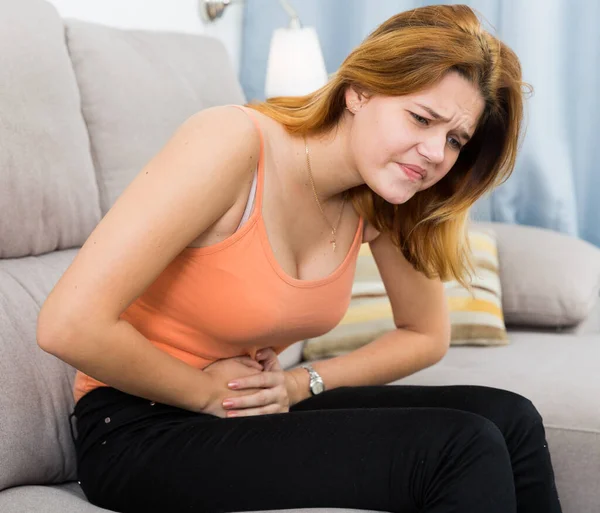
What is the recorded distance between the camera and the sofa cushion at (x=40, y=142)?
1447mm

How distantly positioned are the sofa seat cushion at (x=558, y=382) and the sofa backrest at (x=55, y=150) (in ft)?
2.41

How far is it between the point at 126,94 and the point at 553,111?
1.47 m

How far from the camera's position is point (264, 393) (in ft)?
4.29

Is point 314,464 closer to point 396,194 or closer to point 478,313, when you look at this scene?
point 396,194

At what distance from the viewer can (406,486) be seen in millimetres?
1070

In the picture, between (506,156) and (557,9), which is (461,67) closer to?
(506,156)

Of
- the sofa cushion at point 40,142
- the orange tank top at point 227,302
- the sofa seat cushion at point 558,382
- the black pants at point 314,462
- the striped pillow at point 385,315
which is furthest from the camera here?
the striped pillow at point 385,315

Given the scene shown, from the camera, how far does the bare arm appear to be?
1.09 m

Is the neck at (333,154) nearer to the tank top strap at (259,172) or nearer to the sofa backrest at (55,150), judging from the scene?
the tank top strap at (259,172)

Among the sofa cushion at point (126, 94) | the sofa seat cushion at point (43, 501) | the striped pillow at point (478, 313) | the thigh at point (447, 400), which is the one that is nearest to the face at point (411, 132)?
the thigh at point (447, 400)

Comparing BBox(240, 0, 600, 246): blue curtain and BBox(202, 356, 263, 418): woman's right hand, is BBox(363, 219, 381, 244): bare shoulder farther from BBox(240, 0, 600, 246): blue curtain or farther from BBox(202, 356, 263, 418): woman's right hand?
BBox(240, 0, 600, 246): blue curtain

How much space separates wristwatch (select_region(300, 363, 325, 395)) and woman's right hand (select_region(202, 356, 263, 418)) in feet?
0.49

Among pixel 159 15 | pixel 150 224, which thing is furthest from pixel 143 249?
pixel 159 15

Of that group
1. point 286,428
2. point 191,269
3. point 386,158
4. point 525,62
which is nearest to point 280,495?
point 286,428
